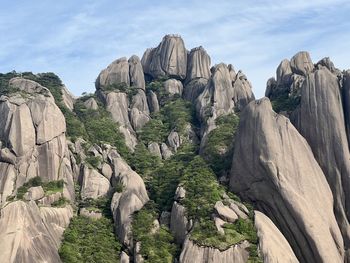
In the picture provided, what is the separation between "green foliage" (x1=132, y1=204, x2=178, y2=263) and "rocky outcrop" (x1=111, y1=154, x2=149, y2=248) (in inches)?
33.0

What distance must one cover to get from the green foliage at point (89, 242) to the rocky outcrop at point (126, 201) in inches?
39.8

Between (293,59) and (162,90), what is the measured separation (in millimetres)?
20918

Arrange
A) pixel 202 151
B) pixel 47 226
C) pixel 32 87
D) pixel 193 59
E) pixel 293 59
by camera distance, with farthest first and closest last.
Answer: pixel 193 59 < pixel 293 59 < pixel 32 87 < pixel 202 151 < pixel 47 226

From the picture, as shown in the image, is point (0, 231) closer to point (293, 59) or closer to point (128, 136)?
point (128, 136)

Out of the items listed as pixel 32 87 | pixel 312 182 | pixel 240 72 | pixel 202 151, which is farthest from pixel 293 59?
pixel 32 87

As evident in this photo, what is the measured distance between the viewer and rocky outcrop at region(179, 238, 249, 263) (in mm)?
41312

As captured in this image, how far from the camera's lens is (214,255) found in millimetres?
41375

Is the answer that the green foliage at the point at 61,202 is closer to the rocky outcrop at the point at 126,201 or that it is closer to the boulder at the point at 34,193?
the boulder at the point at 34,193

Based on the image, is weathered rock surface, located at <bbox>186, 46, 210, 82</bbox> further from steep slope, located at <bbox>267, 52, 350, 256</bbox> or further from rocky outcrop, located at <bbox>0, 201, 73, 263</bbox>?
rocky outcrop, located at <bbox>0, 201, 73, 263</bbox>

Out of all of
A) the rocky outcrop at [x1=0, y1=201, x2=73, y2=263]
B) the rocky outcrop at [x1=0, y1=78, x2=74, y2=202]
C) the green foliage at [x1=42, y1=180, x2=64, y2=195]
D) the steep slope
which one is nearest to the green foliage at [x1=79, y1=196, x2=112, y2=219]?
the rocky outcrop at [x1=0, y1=78, x2=74, y2=202]

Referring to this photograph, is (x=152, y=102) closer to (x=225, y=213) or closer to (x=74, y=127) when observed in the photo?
(x=74, y=127)

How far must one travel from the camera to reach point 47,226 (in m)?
43.5

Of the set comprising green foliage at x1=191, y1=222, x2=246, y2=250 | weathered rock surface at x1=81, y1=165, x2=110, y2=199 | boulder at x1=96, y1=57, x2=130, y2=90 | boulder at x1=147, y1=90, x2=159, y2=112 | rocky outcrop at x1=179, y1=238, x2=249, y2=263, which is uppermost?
boulder at x1=96, y1=57, x2=130, y2=90

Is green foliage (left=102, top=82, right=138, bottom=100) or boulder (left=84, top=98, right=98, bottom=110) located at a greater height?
green foliage (left=102, top=82, right=138, bottom=100)
